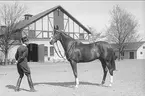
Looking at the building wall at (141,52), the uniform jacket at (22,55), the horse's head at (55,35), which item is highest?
the horse's head at (55,35)

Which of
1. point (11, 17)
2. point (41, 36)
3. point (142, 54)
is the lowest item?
point (142, 54)

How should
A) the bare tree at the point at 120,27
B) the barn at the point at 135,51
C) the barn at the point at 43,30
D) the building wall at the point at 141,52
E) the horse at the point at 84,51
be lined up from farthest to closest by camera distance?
1. the building wall at the point at 141,52
2. the barn at the point at 135,51
3. the bare tree at the point at 120,27
4. the barn at the point at 43,30
5. the horse at the point at 84,51

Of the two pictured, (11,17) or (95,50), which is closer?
(95,50)

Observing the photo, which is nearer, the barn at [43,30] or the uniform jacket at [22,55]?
the uniform jacket at [22,55]

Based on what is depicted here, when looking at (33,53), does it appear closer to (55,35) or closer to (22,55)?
(55,35)

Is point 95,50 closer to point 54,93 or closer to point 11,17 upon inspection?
point 54,93

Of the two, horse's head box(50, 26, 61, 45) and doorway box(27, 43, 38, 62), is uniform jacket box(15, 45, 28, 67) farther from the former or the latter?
doorway box(27, 43, 38, 62)

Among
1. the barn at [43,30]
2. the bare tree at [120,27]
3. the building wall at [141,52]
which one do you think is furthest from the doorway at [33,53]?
the building wall at [141,52]

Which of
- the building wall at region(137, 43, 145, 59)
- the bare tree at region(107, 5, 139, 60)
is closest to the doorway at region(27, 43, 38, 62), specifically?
the bare tree at region(107, 5, 139, 60)

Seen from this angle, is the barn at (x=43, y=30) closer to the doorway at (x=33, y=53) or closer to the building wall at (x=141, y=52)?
the doorway at (x=33, y=53)

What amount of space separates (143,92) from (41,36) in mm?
27495

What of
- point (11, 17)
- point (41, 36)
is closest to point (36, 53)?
point (41, 36)

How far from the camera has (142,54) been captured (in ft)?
206

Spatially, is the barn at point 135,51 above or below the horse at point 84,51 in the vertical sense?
below
